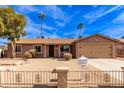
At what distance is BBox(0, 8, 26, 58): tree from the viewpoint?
1190 inches

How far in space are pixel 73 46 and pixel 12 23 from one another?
8.01 meters

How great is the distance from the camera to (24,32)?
3416 centimetres

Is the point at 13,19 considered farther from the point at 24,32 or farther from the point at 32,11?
the point at 32,11

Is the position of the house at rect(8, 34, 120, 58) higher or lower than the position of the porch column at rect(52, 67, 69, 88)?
higher

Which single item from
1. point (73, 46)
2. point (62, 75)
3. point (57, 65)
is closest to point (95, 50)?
point (73, 46)

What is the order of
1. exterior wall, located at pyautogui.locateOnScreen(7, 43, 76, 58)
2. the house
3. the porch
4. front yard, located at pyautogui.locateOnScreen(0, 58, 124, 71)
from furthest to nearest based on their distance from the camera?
the porch
exterior wall, located at pyautogui.locateOnScreen(7, 43, 76, 58)
the house
front yard, located at pyautogui.locateOnScreen(0, 58, 124, 71)

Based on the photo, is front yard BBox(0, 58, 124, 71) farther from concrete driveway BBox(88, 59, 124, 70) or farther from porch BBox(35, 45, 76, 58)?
porch BBox(35, 45, 76, 58)

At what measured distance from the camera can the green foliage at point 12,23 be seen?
30.2 metres

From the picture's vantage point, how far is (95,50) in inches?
1323

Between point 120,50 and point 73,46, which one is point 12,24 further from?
point 120,50

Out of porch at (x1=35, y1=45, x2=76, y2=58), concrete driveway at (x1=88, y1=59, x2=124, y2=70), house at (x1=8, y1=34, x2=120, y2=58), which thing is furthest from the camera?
porch at (x1=35, y1=45, x2=76, y2=58)

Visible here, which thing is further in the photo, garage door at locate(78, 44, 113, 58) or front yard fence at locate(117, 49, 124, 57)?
front yard fence at locate(117, 49, 124, 57)

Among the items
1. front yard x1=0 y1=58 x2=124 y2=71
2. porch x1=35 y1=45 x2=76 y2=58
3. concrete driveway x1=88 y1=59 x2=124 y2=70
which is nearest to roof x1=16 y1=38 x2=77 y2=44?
porch x1=35 y1=45 x2=76 y2=58
